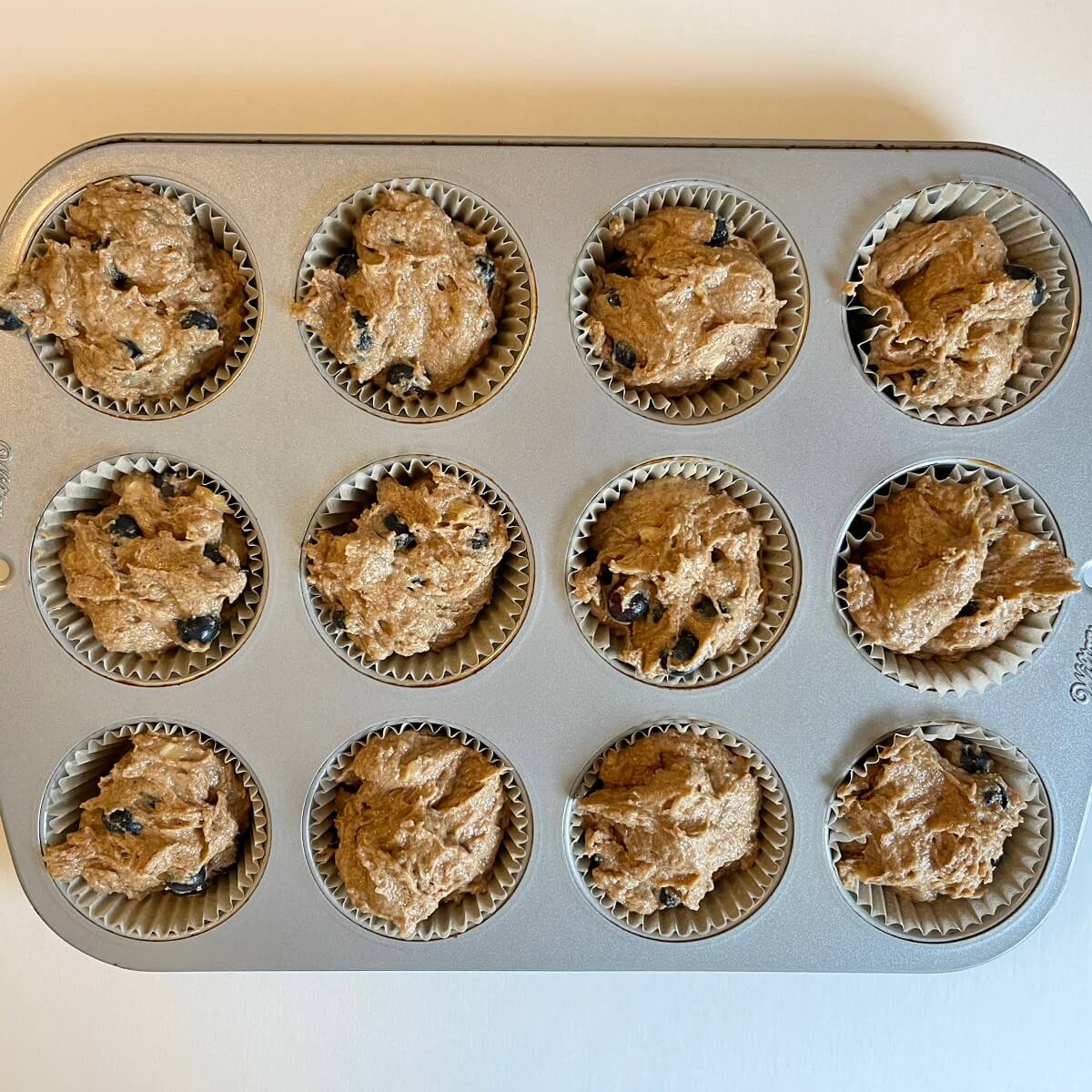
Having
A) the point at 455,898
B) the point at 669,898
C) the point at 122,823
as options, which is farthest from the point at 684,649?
the point at 122,823

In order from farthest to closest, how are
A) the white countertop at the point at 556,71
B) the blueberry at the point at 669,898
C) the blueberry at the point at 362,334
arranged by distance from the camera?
the white countertop at the point at 556,71 < the blueberry at the point at 669,898 < the blueberry at the point at 362,334

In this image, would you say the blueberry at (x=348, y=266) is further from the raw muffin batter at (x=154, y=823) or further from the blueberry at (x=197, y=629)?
the raw muffin batter at (x=154, y=823)

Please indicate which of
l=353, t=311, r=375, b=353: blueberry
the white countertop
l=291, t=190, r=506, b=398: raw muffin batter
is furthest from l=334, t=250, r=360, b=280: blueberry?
the white countertop

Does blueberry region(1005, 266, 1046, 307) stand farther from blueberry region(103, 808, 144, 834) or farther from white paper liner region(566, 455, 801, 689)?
blueberry region(103, 808, 144, 834)

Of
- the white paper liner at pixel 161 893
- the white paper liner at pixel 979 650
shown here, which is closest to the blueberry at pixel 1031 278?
the white paper liner at pixel 979 650

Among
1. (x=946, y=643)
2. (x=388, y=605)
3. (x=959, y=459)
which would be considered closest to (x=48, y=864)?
(x=388, y=605)

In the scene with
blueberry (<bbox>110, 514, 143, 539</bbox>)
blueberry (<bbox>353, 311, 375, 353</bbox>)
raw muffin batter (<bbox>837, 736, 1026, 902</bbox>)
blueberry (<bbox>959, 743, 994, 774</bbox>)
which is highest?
blueberry (<bbox>353, 311, 375, 353</bbox>)

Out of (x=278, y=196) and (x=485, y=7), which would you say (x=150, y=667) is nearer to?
(x=278, y=196)
